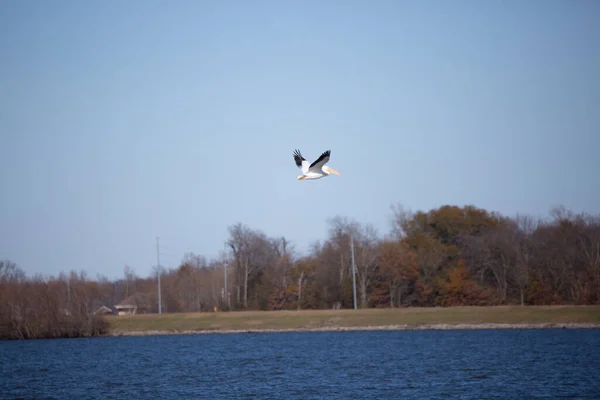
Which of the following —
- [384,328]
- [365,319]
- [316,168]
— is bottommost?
[384,328]

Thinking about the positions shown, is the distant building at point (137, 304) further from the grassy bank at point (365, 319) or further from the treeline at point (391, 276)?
the grassy bank at point (365, 319)

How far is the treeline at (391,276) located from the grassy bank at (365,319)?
711 cm

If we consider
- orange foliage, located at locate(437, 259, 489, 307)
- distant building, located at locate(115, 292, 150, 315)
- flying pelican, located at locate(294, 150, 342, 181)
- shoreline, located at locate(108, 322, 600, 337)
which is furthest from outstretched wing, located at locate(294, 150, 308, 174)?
distant building, located at locate(115, 292, 150, 315)

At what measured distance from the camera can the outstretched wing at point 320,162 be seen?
863 inches

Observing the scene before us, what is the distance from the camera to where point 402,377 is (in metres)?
33.6

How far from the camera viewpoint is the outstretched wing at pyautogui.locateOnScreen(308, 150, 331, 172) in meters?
21.9

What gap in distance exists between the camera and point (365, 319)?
2813 inches

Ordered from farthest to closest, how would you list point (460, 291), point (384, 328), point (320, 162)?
point (460, 291) → point (384, 328) → point (320, 162)

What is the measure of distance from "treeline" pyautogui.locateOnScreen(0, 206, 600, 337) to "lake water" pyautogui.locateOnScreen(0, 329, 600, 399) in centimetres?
1194

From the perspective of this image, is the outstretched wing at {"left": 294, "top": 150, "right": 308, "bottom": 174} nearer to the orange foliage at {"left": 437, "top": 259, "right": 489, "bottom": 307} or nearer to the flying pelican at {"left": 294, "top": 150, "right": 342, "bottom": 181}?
the flying pelican at {"left": 294, "top": 150, "right": 342, "bottom": 181}

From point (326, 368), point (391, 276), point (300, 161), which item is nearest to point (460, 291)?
point (391, 276)

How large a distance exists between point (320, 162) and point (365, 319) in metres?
51.4

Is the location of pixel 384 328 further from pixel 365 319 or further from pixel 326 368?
pixel 326 368

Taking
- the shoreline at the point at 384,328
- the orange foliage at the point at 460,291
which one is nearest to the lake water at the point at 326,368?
the shoreline at the point at 384,328
